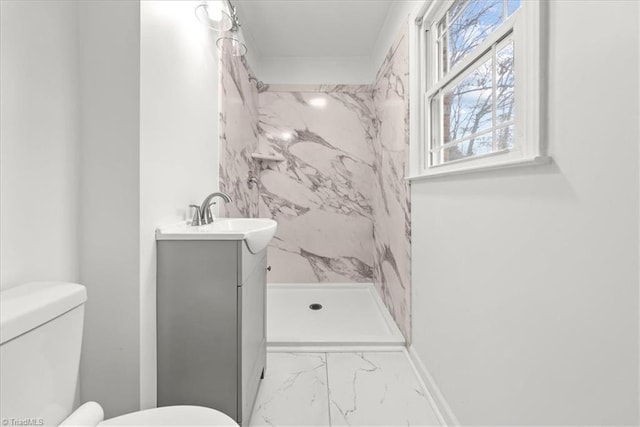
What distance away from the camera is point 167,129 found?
1168mm

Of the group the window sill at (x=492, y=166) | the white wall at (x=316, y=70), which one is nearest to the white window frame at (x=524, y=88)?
the window sill at (x=492, y=166)

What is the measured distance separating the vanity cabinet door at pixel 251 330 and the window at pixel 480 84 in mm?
955

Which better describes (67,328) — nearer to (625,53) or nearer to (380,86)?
(625,53)

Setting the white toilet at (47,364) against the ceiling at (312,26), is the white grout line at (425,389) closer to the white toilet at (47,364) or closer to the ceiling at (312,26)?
the white toilet at (47,364)

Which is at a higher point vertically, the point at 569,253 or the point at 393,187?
the point at 393,187

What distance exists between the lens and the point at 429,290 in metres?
1.48

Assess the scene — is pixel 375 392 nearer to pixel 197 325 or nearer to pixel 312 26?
pixel 197 325

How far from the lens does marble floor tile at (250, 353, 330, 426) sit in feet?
4.23

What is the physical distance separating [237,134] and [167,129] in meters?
1.17

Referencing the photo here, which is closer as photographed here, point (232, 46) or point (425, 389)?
point (425, 389)

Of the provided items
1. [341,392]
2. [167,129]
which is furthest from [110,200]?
[341,392]

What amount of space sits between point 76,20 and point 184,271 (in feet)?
2.93

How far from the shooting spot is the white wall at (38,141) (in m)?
0.72

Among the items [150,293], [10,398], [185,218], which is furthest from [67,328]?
[185,218]
